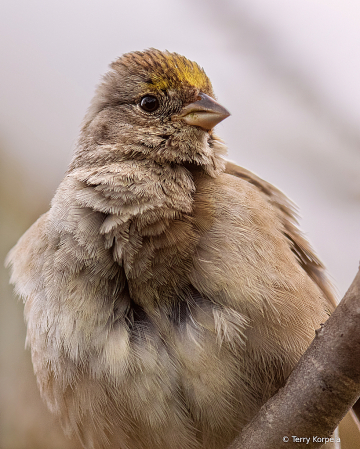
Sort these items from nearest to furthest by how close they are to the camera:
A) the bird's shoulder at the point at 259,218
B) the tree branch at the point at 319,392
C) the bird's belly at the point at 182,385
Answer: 1. the tree branch at the point at 319,392
2. the bird's belly at the point at 182,385
3. the bird's shoulder at the point at 259,218

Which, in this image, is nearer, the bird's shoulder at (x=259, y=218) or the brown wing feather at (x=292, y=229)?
the bird's shoulder at (x=259, y=218)

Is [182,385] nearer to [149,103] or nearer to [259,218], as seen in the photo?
[259,218]

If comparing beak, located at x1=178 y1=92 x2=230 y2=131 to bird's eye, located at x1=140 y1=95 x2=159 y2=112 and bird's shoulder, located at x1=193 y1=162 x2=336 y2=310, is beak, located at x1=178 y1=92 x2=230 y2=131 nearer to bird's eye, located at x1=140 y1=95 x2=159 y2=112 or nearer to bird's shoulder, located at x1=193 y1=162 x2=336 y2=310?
bird's eye, located at x1=140 y1=95 x2=159 y2=112

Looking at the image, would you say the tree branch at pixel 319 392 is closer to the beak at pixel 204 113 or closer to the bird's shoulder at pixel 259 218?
the bird's shoulder at pixel 259 218

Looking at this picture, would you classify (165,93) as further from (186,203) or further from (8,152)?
(8,152)

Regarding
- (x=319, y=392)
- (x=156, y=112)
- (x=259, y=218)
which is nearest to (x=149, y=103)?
(x=156, y=112)

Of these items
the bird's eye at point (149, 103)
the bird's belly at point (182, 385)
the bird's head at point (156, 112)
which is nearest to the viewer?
the bird's belly at point (182, 385)

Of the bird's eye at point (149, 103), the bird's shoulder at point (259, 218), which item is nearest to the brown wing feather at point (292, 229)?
the bird's shoulder at point (259, 218)

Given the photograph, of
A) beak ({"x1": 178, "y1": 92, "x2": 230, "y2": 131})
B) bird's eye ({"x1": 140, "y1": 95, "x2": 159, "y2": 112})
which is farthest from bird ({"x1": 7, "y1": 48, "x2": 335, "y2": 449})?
bird's eye ({"x1": 140, "y1": 95, "x2": 159, "y2": 112})
